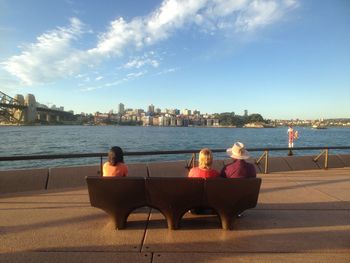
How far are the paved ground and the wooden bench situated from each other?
0.83 feet

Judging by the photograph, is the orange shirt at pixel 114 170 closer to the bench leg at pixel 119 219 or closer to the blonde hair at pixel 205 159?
the bench leg at pixel 119 219

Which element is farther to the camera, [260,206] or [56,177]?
[56,177]

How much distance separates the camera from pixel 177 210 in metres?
4.89

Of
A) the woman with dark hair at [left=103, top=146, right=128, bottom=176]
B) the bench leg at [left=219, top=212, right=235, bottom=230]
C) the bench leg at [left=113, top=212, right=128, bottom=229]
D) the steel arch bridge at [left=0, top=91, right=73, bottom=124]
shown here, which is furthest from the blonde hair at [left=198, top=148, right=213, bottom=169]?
the steel arch bridge at [left=0, top=91, right=73, bottom=124]

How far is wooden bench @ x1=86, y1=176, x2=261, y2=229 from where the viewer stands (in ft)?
15.5

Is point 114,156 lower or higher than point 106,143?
higher

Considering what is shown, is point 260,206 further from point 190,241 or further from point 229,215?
point 190,241

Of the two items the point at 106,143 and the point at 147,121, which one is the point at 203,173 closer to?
the point at 106,143

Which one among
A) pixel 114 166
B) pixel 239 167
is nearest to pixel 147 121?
pixel 114 166

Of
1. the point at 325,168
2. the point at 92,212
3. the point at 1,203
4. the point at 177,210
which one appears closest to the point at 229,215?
the point at 177,210

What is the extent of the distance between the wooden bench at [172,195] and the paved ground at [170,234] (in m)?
0.25

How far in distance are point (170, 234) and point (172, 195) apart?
50cm

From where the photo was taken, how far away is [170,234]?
15.5ft

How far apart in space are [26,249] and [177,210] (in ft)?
6.24
